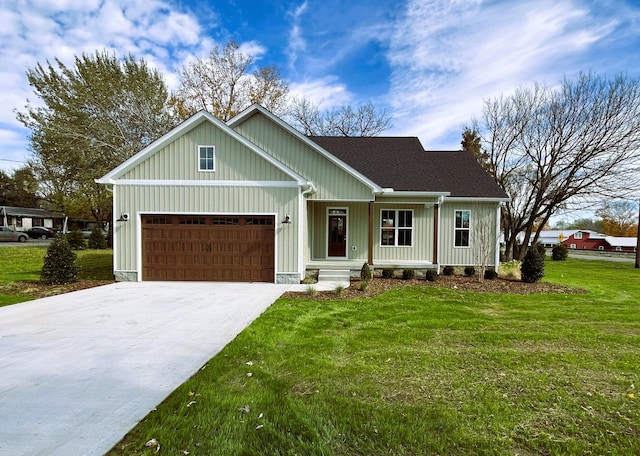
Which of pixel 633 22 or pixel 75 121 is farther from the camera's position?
pixel 75 121

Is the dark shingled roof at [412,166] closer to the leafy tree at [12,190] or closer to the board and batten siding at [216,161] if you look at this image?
the board and batten siding at [216,161]

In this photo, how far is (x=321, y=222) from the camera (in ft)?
43.5

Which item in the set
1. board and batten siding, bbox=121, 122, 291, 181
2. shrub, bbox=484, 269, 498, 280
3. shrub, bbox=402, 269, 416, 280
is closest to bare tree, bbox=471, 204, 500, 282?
shrub, bbox=484, 269, 498, 280

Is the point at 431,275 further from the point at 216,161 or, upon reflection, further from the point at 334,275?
the point at 216,161

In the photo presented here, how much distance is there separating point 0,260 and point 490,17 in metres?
23.1

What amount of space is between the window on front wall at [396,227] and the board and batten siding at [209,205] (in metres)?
4.27

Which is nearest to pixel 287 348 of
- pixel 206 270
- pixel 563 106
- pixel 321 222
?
pixel 206 270

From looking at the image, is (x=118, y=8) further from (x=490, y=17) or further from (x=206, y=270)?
(x=490, y=17)

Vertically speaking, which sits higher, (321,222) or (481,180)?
(481,180)

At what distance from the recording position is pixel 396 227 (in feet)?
43.3

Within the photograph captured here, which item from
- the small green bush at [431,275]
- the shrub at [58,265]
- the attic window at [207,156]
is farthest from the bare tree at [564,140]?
the shrub at [58,265]

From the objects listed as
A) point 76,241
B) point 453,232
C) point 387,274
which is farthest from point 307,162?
point 76,241

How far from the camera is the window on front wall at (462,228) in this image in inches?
515

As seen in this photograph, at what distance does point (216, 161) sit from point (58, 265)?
5.69m
